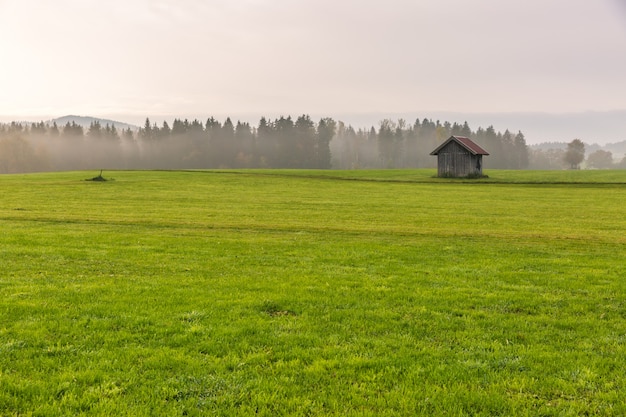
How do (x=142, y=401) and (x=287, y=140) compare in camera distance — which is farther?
(x=287, y=140)

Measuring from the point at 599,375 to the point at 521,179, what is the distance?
247 ft

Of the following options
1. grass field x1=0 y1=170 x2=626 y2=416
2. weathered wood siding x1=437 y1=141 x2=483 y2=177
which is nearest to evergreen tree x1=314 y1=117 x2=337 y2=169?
weathered wood siding x1=437 y1=141 x2=483 y2=177

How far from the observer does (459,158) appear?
8225 cm

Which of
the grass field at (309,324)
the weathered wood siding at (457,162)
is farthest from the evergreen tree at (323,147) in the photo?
the grass field at (309,324)

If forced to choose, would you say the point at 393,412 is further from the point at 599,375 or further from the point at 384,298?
the point at 384,298

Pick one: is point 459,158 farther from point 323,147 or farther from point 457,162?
point 323,147

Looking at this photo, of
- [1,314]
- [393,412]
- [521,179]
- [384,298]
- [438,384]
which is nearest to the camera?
[393,412]

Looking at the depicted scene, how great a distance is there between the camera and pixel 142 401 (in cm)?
650

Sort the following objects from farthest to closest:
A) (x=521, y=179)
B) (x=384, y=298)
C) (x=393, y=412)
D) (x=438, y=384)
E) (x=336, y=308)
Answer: (x=521, y=179) → (x=384, y=298) → (x=336, y=308) → (x=438, y=384) → (x=393, y=412)

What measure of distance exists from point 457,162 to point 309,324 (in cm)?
7844

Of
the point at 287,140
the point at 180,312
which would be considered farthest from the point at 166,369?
the point at 287,140

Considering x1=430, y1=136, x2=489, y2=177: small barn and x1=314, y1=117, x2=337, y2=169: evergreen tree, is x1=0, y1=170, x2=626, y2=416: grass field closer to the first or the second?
x1=430, y1=136, x2=489, y2=177: small barn

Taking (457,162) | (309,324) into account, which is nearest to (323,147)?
(457,162)

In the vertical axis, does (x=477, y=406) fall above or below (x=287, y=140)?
below
